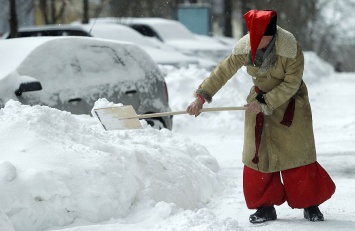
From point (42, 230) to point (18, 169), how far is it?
0.47 metres

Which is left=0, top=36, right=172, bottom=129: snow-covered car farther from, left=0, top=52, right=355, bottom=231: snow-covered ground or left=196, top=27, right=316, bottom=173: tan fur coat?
left=196, top=27, right=316, bottom=173: tan fur coat

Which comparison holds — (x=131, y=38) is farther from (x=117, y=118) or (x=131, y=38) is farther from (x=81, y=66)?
(x=117, y=118)

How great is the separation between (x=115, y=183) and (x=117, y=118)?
0.89m

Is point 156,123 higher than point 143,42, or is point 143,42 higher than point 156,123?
point 156,123

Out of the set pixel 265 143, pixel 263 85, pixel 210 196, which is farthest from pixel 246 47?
pixel 210 196

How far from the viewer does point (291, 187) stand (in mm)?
6266

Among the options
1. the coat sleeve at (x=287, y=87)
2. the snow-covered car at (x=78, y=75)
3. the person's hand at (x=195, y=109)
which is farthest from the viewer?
the snow-covered car at (x=78, y=75)

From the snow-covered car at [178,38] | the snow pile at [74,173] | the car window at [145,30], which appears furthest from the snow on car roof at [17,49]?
the car window at [145,30]

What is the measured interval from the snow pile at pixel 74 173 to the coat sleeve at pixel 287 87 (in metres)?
1.11

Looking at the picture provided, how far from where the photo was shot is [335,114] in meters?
16.8

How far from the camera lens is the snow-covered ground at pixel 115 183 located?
17.4ft

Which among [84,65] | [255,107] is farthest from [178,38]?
[255,107]

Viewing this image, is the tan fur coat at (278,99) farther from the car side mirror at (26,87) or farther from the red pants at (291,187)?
the car side mirror at (26,87)

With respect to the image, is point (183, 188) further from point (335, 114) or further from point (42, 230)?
point (335, 114)
